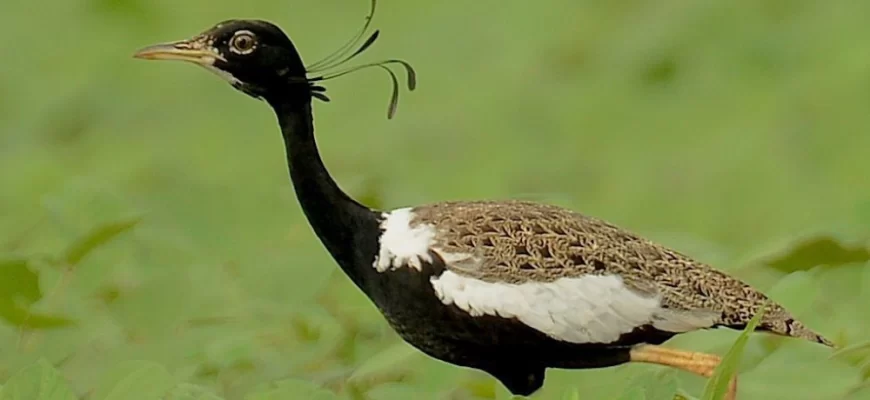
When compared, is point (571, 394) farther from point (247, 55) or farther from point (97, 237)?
point (97, 237)

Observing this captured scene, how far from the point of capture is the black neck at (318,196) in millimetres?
2365

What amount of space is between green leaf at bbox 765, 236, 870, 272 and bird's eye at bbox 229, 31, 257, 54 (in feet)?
2.59

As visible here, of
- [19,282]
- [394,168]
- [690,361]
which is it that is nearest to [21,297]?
[19,282]

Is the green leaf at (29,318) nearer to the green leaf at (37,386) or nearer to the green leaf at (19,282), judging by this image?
the green leaf at (19,282)

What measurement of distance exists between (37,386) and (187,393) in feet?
0.63

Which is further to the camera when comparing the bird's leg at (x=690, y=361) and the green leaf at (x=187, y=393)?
the bird's leg at (x=690, y=361)

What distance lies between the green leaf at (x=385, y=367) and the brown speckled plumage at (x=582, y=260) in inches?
6.4

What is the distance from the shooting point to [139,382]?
210cm

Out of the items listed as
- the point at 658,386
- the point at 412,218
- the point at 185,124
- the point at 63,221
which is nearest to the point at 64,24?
the point at 185,124

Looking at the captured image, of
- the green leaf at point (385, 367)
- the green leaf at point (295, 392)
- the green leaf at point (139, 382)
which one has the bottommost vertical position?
the green leaf at point (139, 382)

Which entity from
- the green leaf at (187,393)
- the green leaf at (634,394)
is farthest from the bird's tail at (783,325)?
the green leaf at (187,393)

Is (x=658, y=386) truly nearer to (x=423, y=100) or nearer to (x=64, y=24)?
Result: (x=423, y=100)

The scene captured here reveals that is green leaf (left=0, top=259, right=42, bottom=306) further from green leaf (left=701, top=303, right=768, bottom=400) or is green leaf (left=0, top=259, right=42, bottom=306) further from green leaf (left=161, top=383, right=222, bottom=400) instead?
green leaf (left=701, top=303, right=768, bottom=400)

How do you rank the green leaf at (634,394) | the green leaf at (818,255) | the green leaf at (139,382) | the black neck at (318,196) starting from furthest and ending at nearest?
1. the green leaf at (818,255)
2. the black neck at (318,196)
3. the green leaf at (139,382)
4. the green leaf at (634,394)
